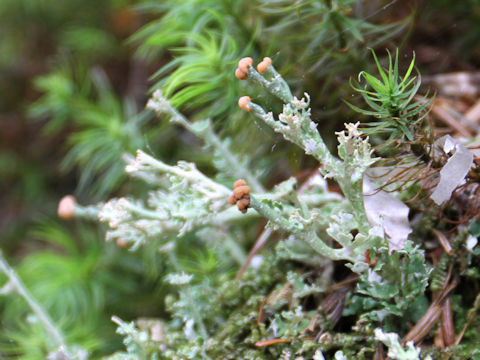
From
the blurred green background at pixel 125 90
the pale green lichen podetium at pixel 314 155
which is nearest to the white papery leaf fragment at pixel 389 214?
the pale green lichen podetium at pixel 314 155

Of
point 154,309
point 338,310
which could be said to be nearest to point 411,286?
point 338,310

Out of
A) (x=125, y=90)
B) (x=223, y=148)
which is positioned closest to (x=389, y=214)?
(x=223, y=148)

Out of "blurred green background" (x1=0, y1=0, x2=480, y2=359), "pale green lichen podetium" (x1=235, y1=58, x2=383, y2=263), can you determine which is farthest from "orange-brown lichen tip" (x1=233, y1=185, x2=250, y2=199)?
"blurred green background" (x1=0, y1=0, x2=480, y2=359)

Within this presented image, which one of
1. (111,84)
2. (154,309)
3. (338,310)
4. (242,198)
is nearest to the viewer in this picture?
(242,198)

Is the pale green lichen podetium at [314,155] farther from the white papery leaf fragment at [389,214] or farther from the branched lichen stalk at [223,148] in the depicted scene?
the branched lichen stalk at [223,148]

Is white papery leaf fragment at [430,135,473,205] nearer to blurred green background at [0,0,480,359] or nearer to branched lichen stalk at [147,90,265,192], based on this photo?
blurred green background at [0,0,480,359]

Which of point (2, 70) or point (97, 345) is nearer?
point (97, 345)

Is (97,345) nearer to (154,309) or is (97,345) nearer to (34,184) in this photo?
(154,309)

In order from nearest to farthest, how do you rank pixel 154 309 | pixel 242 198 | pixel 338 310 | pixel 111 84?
pixel 242 198 → pixel 338 310 → pixel 154 309 → pixel 111 84

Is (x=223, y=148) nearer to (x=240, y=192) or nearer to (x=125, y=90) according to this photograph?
(x=240, y=192)
